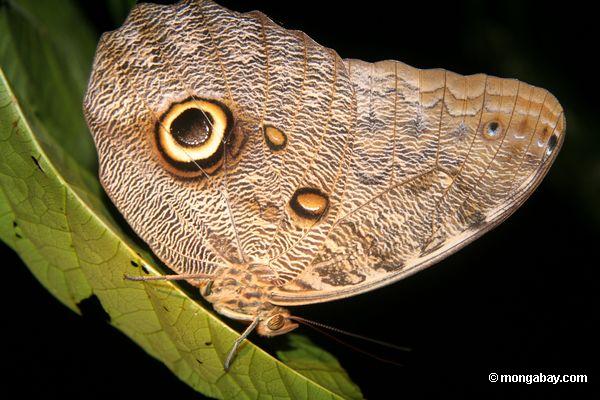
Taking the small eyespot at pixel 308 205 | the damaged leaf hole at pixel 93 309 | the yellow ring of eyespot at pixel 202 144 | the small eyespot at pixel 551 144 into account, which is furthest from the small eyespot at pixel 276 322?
the small eyespot at pixel 551 144

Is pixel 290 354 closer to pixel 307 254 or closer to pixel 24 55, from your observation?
pixel 307 254

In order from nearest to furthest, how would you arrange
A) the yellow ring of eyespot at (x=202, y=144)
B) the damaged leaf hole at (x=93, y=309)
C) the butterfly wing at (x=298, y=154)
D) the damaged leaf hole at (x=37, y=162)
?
1. the damaged leaf hole at (x=37, y=162)
2. the damaged leaf hole at (x=93, y=309)
3. the butterfly wing at (x=298, y=154)
4. the yellow ring of eyespot at (x=202, y=144)

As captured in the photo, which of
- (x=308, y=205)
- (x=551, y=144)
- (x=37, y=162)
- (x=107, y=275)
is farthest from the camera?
(x=308, y=205)

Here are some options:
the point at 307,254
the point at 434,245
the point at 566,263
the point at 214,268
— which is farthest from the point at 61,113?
the point at 566,263

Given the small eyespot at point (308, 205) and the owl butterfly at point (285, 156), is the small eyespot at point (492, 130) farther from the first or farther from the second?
the small eyespot at point (308, 205)

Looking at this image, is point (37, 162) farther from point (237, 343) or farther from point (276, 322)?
point (276, 322)

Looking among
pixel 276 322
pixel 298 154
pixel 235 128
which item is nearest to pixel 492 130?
pixel 298 154

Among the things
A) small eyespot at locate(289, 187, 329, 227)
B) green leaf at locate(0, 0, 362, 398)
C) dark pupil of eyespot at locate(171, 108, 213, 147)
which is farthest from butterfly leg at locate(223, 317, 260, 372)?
dark pupil of eyespot at locate(171, 108, 213, 147)
